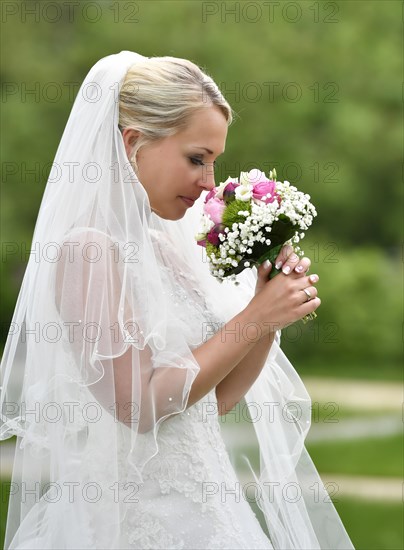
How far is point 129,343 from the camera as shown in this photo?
131 inches

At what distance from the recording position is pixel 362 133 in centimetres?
2327

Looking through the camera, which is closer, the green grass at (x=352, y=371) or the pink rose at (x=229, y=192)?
the pink rose at (x=229, y=192)

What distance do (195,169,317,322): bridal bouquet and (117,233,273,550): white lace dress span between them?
281mm

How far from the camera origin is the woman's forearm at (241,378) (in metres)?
3.85

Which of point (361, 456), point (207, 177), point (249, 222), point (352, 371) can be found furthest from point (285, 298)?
point (352, 371)

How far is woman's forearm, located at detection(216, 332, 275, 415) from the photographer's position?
3.85m

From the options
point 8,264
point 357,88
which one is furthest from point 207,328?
point 357,88

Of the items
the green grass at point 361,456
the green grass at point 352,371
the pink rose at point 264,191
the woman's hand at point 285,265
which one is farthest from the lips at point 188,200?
the green grass at point 352,371

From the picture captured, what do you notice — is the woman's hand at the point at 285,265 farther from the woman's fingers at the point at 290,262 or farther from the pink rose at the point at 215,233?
the pink rose at the point at 215,233

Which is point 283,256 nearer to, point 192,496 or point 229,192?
point 229,192

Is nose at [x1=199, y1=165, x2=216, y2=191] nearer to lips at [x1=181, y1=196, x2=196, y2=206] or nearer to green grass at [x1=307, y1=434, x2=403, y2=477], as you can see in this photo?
lips at [x1=181, y1=196, x2=196, y2=206]

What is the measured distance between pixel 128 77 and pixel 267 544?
176 centimetres

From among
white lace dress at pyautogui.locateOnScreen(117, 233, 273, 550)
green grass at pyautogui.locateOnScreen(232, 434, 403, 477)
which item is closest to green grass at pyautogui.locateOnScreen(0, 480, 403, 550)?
green grass at pyautogui.locateOnScreen(232, 434, 403, 477)

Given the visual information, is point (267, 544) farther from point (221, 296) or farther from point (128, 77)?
point (128, 77)
